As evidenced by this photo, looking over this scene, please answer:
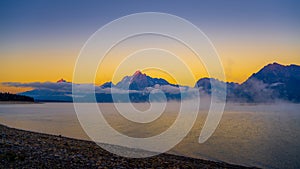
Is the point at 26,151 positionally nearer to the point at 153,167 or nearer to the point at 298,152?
the point at 153,167

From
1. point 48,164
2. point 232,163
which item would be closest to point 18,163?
point 48,164

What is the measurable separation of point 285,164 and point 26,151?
949 inches

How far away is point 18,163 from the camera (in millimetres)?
16547

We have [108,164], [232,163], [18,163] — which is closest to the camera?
[18,163]

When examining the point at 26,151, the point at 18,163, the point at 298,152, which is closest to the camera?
the point at 18,163

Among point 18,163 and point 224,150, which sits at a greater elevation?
point 18,163

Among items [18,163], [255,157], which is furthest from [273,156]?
[18,163]

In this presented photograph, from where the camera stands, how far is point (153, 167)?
19.5 meters

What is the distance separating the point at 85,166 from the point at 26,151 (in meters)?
5.77

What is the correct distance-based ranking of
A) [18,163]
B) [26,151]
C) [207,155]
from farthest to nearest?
[207,155]
[26,151]
[18,163]

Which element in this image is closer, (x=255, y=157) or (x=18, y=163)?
(x=18, y=163)

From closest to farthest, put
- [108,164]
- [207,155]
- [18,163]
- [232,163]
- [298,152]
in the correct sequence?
1. [18,163]
2. [108,164]
3. [232,163]
4. [207,155]
5. [298,152]

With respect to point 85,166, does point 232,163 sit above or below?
below

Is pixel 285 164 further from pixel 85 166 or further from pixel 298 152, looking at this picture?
pixel 85 166
